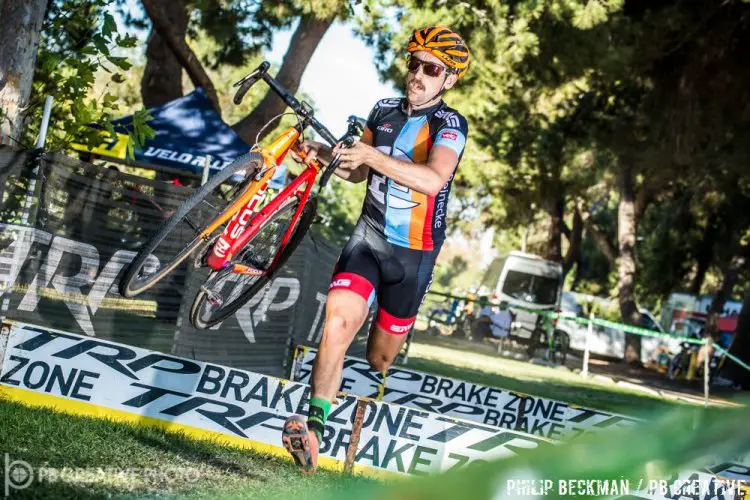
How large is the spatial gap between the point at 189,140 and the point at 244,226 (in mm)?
8068

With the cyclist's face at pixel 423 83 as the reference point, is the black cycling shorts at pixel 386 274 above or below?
below

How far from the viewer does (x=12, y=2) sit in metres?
6.38

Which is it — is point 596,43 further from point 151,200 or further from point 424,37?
point 424,37

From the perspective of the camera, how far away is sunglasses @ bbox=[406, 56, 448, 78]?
16.5ft

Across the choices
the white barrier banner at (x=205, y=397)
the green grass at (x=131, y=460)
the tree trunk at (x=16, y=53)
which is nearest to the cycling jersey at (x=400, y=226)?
the white barrier banner at (x=205, y=397)

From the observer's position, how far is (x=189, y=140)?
13344 millimetres

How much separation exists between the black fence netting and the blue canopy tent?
4022 millimetres

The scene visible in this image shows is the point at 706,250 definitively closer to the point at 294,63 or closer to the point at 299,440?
the point at 294,63

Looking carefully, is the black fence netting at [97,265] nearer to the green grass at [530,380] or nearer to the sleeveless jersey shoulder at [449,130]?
the sleeveless jersey shoulder at [449,130]

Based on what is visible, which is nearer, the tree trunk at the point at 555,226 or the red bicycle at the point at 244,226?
the red bicycle at the point at 244,226

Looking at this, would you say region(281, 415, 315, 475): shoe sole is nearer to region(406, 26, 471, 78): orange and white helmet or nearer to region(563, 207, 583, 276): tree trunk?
region(406, 26, 471, 78): orange and white helmet

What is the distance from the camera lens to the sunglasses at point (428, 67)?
5035 millimetres

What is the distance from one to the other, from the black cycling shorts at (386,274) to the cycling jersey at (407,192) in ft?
0.21

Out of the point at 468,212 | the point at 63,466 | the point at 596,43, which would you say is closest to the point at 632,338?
the point at 596,43
